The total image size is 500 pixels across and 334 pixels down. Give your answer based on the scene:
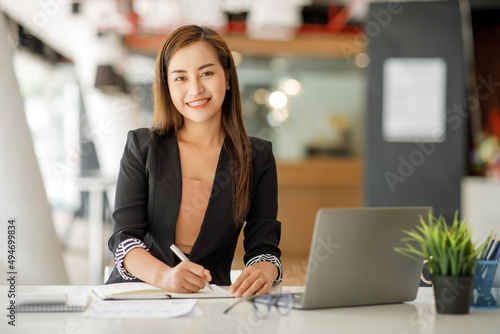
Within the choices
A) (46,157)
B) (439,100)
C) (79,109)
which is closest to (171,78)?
(439,100)

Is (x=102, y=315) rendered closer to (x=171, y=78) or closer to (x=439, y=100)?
(x=171, y=78)

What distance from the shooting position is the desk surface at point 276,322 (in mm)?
1274

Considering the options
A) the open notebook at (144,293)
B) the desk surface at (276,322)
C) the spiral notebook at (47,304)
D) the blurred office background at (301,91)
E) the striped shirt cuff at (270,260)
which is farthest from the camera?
the blurred office background at (301,91)

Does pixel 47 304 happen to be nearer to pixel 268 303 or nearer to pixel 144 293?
pixel 144 293

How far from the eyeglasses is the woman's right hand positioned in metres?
0.12

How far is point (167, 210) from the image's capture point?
189 centimetres

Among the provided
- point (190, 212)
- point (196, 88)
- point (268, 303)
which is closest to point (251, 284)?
point (268, 303)

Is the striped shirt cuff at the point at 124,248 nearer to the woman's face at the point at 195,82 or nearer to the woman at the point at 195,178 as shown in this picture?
the woman at the point at 195,178

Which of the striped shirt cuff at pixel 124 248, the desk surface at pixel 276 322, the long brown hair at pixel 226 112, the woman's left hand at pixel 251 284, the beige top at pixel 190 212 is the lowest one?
the desk surface at pixel 276 322

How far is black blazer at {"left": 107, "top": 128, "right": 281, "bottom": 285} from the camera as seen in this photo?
1.87 metres

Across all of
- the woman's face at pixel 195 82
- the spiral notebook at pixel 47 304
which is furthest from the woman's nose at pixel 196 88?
the spiral notebook at pixel 47 304

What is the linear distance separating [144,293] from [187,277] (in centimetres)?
12

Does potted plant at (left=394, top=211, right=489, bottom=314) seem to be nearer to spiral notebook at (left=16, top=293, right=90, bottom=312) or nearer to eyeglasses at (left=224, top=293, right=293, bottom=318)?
eyeglasses at (left=224, top=293, right=293, bottom=318)

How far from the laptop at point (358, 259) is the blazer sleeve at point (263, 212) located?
372 mm
